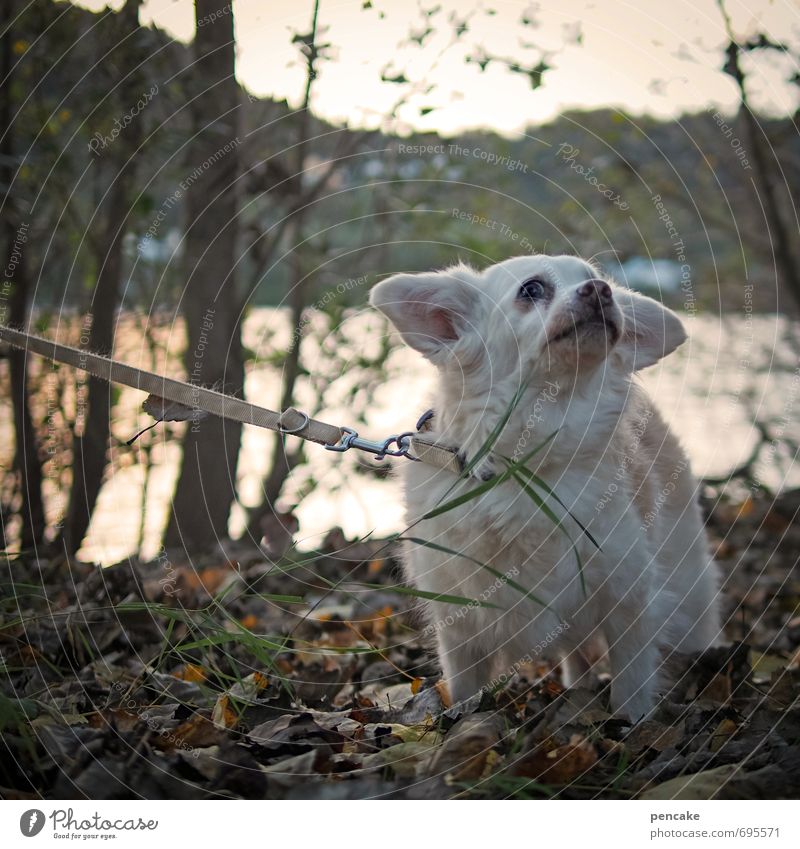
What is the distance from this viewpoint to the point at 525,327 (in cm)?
355

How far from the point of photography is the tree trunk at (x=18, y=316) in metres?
4.87

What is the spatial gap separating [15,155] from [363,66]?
2.09 meters

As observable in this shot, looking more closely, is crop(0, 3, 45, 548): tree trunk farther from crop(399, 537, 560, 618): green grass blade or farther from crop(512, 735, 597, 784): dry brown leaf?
crop(512, 735, 597, 784): dry brown leaf

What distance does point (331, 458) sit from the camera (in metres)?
6.04

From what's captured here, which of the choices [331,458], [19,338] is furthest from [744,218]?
[19,338]

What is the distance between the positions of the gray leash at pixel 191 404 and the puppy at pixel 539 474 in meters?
0.43

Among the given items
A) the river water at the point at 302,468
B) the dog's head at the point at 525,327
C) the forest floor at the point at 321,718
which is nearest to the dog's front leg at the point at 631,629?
the forest floor at the point at 321,718

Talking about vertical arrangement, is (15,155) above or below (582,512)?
above

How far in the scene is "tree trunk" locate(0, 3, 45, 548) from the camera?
4871 mm

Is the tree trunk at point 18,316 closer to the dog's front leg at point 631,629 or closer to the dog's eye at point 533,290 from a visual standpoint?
the dog's eye at point 533,290

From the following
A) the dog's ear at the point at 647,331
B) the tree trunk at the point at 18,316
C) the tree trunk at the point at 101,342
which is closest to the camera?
the dog's ear at the point at 647,331

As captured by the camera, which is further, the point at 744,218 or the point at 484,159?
the point at 744,218

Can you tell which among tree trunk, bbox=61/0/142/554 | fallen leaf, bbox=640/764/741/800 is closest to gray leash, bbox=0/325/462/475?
fallen leaf, bbox=640/764/741/800
